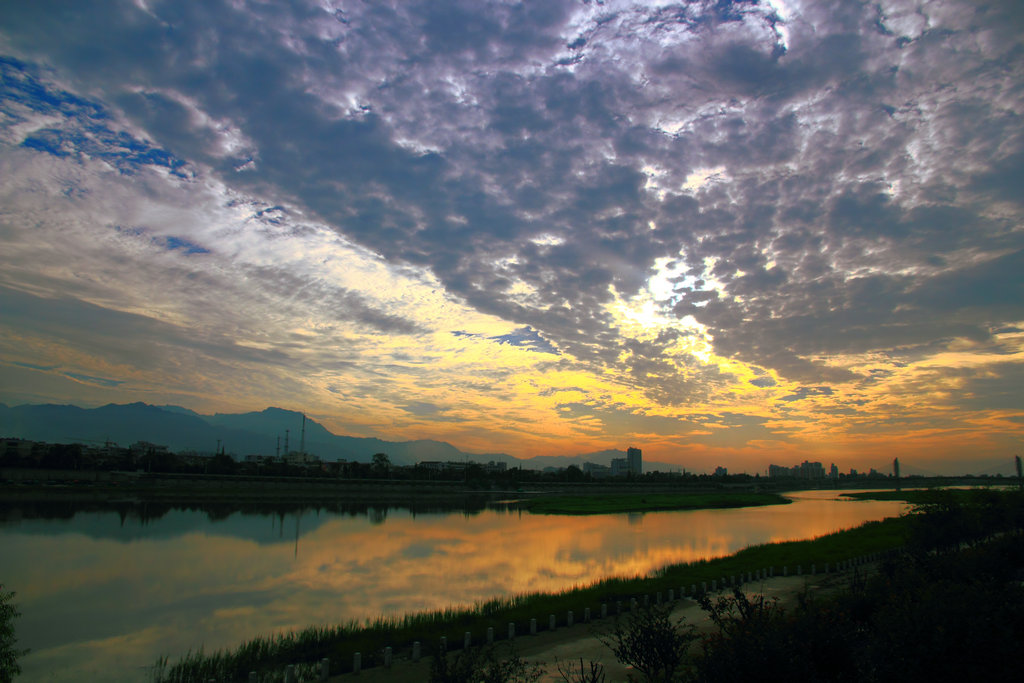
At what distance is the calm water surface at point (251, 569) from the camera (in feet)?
69.9

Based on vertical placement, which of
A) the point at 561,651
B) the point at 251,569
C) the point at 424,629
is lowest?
the point at 251,569

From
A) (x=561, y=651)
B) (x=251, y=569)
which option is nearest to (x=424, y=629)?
(x=561, y=651)

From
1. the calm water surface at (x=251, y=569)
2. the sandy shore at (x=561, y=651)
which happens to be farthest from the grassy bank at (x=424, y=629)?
the calm water surface at (x=251, y=569)

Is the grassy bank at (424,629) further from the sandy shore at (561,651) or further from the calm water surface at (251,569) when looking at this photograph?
the calm water surface at (251,569)

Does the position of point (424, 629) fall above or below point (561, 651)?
below

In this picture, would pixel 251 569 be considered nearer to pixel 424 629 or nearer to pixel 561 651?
pixel 424 629

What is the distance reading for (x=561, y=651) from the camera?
55.8ft

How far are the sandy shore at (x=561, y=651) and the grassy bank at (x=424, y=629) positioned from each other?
0.77 metres

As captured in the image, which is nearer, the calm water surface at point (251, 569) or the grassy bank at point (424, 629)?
the grassy bank at point (424, 629)

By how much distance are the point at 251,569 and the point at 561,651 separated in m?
24.8

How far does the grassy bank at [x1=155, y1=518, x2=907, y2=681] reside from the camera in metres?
16.7

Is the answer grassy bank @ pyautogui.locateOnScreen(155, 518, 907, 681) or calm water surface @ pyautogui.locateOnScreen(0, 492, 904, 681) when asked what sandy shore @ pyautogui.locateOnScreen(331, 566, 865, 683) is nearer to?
grassy bank @ pyautogui.locateOnScreen(155, 518, 907, 681)

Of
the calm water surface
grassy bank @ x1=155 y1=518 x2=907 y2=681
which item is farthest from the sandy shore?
the calm water surface

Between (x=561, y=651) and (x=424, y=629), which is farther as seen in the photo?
(x=424, y=629)
